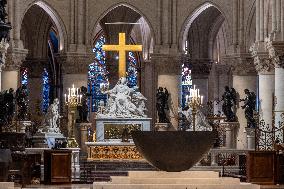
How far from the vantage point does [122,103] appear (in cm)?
4656

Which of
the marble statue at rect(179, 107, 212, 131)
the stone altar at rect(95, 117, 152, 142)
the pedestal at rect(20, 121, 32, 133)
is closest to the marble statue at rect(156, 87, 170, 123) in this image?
the marble statue at rect(179, 107, 212, 131)

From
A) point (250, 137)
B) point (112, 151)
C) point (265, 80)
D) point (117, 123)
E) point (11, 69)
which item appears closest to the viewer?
point (112, 151)

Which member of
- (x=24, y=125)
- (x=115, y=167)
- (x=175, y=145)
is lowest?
(x=115, y=167)

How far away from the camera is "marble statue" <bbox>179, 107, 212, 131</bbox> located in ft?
153

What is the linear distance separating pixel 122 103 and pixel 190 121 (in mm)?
3395

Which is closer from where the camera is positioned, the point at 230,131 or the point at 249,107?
the point at 249,107

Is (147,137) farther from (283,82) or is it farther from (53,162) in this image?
(283,82)

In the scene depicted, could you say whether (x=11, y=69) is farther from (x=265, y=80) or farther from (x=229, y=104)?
(x=265, y=80)

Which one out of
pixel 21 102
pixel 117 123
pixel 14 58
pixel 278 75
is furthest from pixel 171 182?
pixel 14 58

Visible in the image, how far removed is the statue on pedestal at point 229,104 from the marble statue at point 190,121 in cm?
120

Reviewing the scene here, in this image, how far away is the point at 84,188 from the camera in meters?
25.9

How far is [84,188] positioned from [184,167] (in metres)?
4.77

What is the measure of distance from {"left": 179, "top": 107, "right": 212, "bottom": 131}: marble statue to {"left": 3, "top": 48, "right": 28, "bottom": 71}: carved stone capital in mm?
7812

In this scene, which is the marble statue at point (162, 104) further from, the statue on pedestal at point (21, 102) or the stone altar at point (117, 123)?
the statue on pedestal at point (21, 102)
